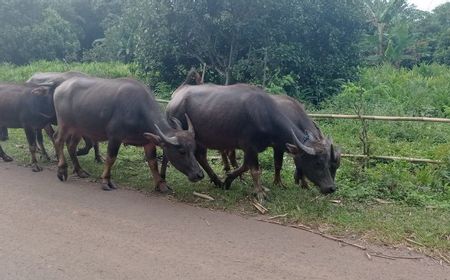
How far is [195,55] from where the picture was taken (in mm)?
13461

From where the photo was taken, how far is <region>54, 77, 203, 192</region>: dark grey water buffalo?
6.44 metres

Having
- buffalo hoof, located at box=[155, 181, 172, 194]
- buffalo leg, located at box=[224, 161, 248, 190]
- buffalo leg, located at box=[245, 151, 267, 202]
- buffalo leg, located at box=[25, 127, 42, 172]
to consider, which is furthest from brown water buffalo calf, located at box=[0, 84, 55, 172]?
buffalo leg, located at box=[245, 151, 267, 202]

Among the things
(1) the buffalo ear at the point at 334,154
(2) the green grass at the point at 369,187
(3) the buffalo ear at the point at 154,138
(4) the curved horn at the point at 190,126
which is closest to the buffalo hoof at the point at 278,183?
(2) the green grass at the point at 369,187

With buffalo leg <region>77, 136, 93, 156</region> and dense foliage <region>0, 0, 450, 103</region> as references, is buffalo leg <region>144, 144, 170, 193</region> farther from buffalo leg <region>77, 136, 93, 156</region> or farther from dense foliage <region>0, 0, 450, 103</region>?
dense foliage <region>0, 0, 450, 103</region>

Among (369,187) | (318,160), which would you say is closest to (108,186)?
(318,160)

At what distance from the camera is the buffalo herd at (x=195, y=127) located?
6391 mm

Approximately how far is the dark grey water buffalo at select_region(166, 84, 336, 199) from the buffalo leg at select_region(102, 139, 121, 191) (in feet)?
3.81

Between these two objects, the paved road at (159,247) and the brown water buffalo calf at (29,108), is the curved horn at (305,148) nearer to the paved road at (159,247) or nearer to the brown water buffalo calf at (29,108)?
the paved road at (159,247)

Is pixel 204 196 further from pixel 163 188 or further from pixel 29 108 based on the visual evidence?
pixel 29 108

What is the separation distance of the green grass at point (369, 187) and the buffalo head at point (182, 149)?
42 centimetres

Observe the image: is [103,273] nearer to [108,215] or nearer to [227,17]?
[108,215]

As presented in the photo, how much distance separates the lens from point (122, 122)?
6832 mm

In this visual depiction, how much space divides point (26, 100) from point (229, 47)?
6.34 m

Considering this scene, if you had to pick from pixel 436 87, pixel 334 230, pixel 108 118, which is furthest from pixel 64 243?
pixel 436 87
